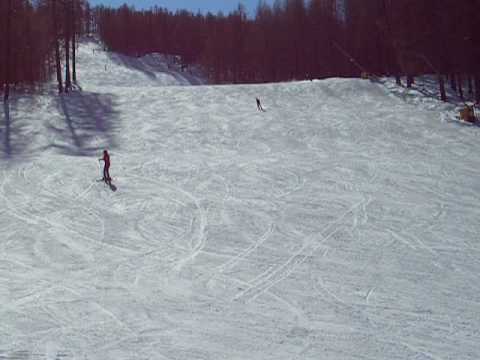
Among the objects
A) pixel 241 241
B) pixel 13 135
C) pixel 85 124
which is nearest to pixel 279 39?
pixel 85 124

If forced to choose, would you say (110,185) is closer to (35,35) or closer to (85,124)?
(85,124)

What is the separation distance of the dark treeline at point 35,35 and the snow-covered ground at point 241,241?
953 centimetres

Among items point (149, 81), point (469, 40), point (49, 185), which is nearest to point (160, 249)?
point (49, 185)

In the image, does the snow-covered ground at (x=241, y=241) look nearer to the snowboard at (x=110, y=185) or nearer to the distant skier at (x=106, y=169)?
the snowboard at (x=110, y=185)

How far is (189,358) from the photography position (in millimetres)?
7074

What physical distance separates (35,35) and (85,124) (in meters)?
14.7

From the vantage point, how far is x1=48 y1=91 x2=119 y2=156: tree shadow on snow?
77.4ft

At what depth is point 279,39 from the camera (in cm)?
6019

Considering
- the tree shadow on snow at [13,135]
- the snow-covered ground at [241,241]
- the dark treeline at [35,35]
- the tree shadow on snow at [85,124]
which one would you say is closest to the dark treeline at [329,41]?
the snow-covered ground at [241,241]

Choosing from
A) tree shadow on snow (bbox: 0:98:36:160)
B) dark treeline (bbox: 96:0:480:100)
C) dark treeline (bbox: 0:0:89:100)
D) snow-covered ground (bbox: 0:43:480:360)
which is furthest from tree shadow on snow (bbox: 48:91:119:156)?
dark treeline (bbox: 96:0:480:100)

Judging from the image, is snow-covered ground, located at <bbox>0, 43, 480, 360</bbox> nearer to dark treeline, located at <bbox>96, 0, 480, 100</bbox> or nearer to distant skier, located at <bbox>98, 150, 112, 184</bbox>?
distant skier, located at <bbox>98, 150, 112, 184</bbox>

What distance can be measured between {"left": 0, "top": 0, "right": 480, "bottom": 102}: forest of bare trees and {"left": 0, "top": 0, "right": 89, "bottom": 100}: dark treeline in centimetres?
7

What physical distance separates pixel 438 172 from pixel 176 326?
1385 cm

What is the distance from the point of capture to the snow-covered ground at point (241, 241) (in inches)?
307
